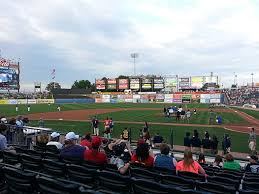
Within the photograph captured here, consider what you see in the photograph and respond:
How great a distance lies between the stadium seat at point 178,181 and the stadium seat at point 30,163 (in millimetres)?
2449

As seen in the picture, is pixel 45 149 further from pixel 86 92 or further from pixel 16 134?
pixel 86 92

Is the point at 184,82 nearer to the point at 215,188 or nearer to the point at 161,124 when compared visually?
the point at 161,124

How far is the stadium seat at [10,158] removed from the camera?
7.42m

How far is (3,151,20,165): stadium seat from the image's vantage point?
742 centimetres

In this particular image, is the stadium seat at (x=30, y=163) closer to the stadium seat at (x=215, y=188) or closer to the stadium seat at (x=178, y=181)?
the stadium seat at (x=178, y=181)

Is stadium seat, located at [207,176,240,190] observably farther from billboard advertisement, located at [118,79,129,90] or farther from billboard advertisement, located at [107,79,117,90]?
billboard advertisement, located at [107,79,117,90]

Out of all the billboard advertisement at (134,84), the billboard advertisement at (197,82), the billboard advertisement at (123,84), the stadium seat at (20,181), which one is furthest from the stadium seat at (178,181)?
the billboard advertisement at (123,84)

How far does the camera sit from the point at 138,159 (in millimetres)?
7648

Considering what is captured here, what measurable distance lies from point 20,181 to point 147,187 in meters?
1.96

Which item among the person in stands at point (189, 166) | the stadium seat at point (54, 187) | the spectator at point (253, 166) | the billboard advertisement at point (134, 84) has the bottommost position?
the spectator at point (253, 166)

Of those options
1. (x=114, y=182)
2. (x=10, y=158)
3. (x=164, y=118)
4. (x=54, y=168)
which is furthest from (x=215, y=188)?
(x=164, y=118)

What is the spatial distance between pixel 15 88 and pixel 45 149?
2817 inches

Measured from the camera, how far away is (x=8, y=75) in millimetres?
74625

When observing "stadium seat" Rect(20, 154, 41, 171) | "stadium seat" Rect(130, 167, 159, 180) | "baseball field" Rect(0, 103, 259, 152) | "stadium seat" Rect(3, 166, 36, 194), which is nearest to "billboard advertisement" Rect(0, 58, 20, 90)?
"baseball field" Rect(0, 103, 259, 152)
